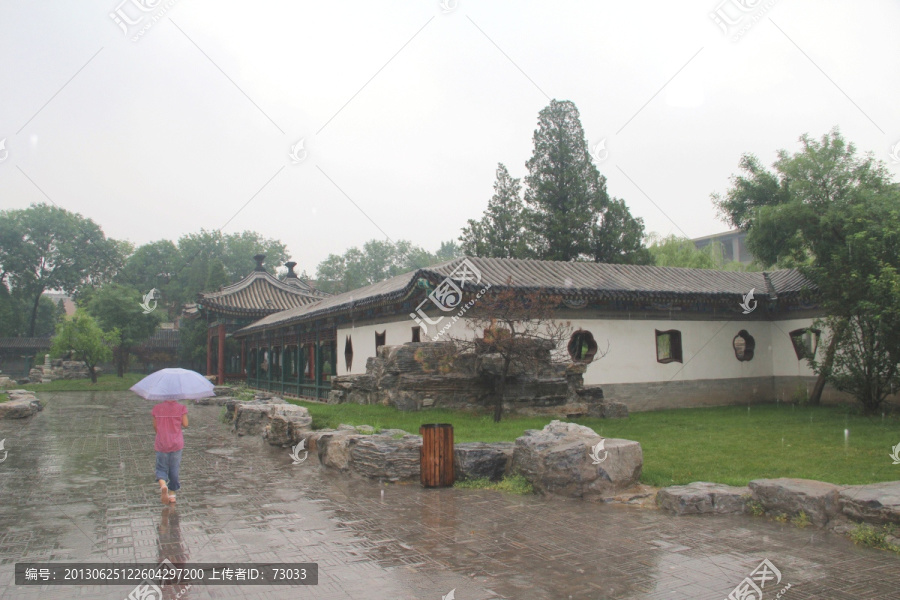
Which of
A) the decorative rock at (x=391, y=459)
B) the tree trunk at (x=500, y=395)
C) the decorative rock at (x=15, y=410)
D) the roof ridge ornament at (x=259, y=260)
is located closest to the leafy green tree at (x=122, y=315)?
the roof ridge ornament at (x=259, y=260)

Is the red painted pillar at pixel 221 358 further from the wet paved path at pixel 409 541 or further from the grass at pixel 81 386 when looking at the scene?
the wet paved path at pixel 409 541

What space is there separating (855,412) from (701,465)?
25.4 ft

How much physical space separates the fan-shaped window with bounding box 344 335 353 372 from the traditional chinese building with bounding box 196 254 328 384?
1106 centimetres

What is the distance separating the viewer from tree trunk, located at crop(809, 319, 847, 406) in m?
13.3

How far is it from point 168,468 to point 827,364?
1339 cm

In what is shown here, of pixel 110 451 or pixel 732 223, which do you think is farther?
pixel 732 223

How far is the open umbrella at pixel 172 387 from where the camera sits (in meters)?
6.79

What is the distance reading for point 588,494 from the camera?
21.7 feet

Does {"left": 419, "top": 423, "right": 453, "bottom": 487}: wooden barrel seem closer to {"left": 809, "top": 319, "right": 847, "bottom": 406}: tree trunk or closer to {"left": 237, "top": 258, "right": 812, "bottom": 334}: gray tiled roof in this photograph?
{"left": 237, "top": 258, "right": 812, "bottom": 334}: gray tiled roof

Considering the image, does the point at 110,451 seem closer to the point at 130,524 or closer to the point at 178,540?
the point at 130,524

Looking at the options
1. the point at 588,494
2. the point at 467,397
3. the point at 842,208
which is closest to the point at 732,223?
the point at 842,208

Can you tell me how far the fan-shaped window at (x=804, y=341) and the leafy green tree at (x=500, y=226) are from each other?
551 inches

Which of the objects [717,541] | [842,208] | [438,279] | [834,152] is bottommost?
[717,541]

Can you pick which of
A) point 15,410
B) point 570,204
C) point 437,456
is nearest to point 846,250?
point 437,456
